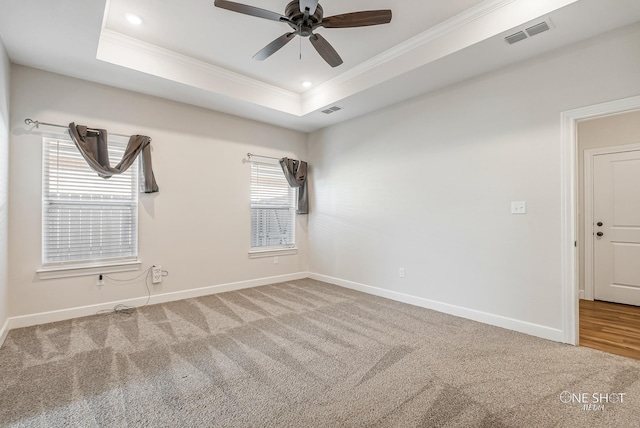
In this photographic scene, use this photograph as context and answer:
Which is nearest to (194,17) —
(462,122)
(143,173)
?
(143,173)

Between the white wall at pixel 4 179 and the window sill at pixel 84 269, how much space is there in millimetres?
311

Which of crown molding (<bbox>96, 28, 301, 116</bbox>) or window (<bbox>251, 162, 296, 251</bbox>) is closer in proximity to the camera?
crown molding (<bbox>96, 28, 301, 116</bbox>)

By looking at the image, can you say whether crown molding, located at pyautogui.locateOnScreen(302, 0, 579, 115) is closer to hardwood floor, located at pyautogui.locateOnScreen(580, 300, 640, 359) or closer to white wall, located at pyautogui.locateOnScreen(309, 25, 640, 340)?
white wall, located at pyautogui.locateOnScreen(309, 25, 640, 340)

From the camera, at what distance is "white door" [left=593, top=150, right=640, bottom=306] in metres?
3.88

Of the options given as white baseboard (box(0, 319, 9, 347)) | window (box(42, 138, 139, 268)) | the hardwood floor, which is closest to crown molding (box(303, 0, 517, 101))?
window (box(42, 138, 139, 268))

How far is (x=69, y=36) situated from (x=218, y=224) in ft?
8.61

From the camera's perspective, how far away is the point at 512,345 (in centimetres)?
270

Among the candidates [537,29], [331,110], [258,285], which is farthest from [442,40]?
[258,285]

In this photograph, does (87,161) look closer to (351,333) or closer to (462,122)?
(351,333)

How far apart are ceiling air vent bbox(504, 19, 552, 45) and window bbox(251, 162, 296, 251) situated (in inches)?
142

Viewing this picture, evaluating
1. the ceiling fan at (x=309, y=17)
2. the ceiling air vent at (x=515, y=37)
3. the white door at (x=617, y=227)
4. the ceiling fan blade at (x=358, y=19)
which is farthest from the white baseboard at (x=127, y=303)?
the white door at (x=617, y=227)

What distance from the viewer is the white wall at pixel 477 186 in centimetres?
281

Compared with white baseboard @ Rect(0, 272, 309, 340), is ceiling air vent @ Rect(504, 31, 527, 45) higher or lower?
higher

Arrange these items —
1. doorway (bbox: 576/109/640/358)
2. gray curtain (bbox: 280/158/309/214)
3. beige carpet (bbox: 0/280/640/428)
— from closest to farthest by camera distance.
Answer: beige carpet (bbox: 0/280/640/428) < doorway (bbox: 576/109/640/358) < gray curtain (bbox: 280/158/309/214)
